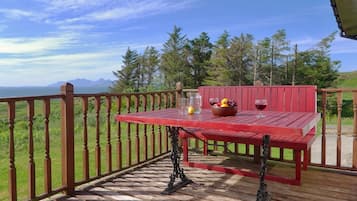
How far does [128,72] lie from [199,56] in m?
8.44

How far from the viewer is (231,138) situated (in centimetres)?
295

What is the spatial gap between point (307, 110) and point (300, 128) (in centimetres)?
173


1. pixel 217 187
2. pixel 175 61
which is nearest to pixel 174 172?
pixel 217 187

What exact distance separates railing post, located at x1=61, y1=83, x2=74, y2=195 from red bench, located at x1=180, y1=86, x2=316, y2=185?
1279 millimetres

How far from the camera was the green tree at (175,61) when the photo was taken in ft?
72.2

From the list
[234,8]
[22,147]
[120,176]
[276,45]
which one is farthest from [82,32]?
[120,176]

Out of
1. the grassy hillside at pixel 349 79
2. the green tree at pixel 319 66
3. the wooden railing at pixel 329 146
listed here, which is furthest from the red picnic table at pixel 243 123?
the grassy hillside at pixel 349 79

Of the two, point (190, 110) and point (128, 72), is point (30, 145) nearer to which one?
point (190, 110)

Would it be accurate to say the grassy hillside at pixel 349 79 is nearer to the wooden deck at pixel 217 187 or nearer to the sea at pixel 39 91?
the sea at pixel 39 91

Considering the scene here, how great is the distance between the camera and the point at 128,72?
27.2 metres

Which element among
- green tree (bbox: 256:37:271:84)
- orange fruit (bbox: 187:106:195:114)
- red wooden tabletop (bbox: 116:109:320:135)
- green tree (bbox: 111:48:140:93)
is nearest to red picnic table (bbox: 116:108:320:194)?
red wooden tabletop (bbox: 116:109:320:135)

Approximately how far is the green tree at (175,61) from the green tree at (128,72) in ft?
15.5

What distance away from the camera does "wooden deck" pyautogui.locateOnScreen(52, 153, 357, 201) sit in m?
2.51

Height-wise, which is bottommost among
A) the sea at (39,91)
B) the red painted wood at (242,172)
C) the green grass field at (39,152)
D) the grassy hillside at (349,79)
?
the green grass field at (39,152)
